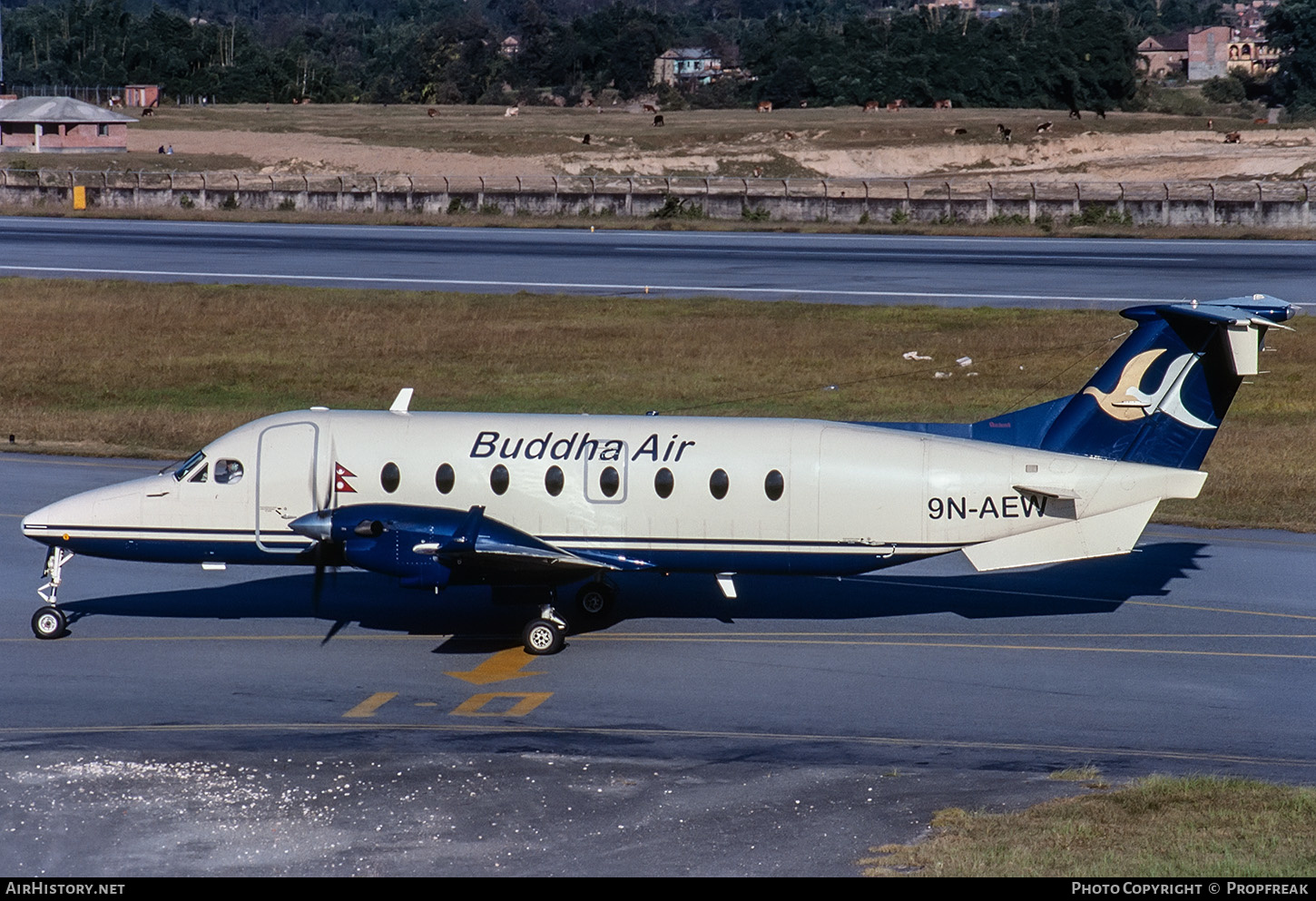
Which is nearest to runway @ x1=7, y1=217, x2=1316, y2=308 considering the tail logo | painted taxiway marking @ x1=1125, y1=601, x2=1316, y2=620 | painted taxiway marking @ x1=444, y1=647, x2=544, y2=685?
painted taxiway marking @ x1=1125, y1=601, x2=1316, y2=620

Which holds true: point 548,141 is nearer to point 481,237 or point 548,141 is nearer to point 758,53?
point 481,237

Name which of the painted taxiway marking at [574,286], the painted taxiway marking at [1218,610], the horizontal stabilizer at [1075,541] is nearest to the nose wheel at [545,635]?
the horizontal stabilizer at [1075,541]

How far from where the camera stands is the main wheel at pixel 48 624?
892 inches

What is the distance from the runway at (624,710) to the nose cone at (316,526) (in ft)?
6.76

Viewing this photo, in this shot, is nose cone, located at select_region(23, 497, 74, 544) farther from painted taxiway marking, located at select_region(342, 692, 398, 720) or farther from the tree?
the tree

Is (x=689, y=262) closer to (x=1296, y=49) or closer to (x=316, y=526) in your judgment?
(x=316, y=526)

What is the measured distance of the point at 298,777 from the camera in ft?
55.4

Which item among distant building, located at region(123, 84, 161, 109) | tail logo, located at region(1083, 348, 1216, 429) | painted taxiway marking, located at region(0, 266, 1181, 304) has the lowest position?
painted taxiway marking, located at region(0, 266, 1181, 304)

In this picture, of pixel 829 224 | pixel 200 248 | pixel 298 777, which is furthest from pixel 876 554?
pixel 829 224

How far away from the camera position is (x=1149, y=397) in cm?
2253

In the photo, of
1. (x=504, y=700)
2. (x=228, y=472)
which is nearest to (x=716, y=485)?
(x=504, y=700)

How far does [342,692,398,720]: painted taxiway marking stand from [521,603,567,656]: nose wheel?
7.97ft

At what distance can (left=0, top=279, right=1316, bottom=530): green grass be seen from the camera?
39.1 meters

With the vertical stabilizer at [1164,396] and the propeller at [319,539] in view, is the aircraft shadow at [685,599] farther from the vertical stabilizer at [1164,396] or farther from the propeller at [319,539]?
the vertical stabilizer at [1164,396]
